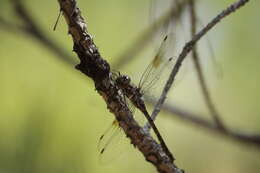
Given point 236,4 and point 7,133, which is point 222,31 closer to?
point 7,133

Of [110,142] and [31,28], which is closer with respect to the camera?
[110,142]

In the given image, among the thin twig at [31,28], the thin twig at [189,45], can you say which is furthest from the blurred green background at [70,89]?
the thin twig at [189,45]

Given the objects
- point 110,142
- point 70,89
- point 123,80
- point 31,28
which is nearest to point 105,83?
point 123,80

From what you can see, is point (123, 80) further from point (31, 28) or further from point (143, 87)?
point (31, 28)

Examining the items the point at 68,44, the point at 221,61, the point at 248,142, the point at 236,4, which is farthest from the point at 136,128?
the point at 221,61

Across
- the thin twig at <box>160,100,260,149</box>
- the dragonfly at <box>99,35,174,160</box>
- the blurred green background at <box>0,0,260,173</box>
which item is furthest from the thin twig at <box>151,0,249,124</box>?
the blurred green background at <box>0,0,260,173</box>

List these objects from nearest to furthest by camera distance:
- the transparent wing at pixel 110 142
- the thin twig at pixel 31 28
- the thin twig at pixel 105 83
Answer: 1. the thin twig at pixel 105 83
2. the transparent wing at pixel 110 142
3. the thin twig at pixel 31 28

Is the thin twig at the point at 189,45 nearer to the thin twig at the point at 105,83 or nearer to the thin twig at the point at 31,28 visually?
the thin twig at the point at 105,83
